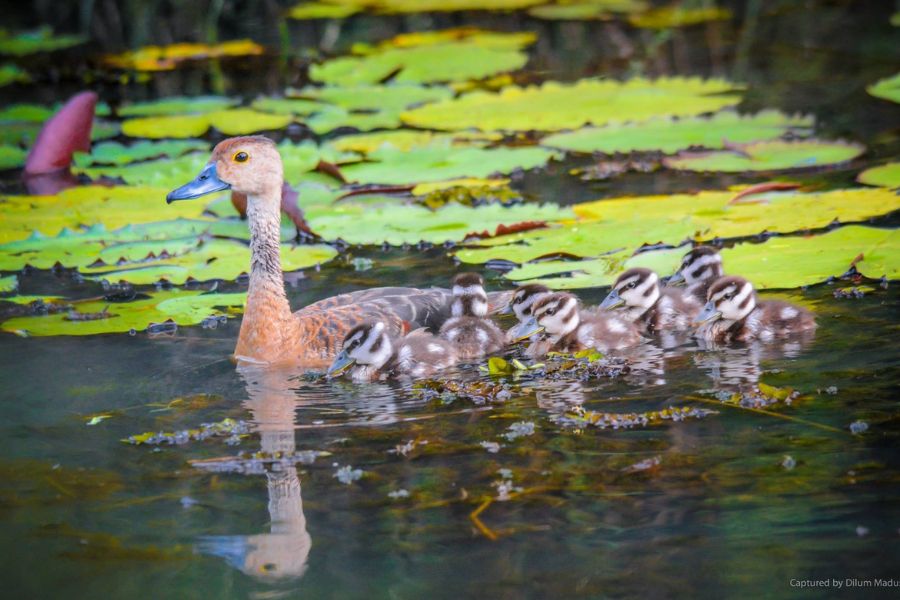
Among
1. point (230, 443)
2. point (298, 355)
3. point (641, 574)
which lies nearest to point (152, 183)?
point (298, 355)

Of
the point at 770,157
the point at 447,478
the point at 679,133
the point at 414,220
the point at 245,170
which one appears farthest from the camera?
the point at 679,133

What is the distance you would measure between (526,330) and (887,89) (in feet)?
17.6

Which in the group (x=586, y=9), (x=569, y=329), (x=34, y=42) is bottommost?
(x=569, y=329)

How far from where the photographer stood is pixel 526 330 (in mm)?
6590

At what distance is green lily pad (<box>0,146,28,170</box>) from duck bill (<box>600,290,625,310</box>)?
575cm

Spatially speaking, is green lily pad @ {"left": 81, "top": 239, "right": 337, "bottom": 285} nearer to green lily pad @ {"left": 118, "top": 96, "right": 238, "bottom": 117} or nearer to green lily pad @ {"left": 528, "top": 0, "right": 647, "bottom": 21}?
green lily pad @ {"left": 118, "top": 96, "right": 238, "bottom": 117}

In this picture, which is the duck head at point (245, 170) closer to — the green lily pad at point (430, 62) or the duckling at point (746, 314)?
the duckling at point (746, 314)

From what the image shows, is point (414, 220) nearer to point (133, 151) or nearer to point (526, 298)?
point (526, 298)

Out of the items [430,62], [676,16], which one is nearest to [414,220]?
[430,62]

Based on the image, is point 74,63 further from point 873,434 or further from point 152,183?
point 873,434

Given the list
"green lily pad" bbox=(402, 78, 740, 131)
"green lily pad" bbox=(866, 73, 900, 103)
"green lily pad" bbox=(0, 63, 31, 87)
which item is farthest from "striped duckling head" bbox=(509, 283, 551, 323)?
"green lily pad" bbox=(0, 63, 31, 87)

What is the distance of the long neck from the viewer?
21.7 feet

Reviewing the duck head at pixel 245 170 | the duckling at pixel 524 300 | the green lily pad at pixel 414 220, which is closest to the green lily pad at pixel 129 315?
the duck head at pixel 245 170

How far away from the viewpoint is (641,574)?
13.8 ft
